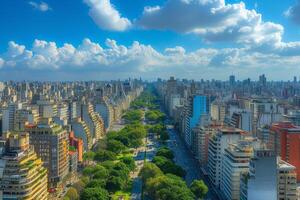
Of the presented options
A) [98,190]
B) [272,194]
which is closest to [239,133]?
[272,194]

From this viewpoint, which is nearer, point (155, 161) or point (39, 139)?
point (39, 139)

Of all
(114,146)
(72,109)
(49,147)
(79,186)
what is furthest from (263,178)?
(72,109)

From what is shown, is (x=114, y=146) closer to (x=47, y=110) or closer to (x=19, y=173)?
(x=47, y=110)

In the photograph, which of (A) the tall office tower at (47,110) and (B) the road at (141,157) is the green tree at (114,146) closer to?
(B) the road at (141,157)

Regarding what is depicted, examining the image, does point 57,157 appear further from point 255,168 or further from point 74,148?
point 255,168

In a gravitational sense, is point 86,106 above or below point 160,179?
above

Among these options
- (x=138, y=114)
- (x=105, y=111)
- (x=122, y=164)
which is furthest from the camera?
(x=138, y=114)

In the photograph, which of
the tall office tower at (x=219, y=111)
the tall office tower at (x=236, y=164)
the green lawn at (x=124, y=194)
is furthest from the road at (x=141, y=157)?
the tall office tower at (x=219, y=111)
